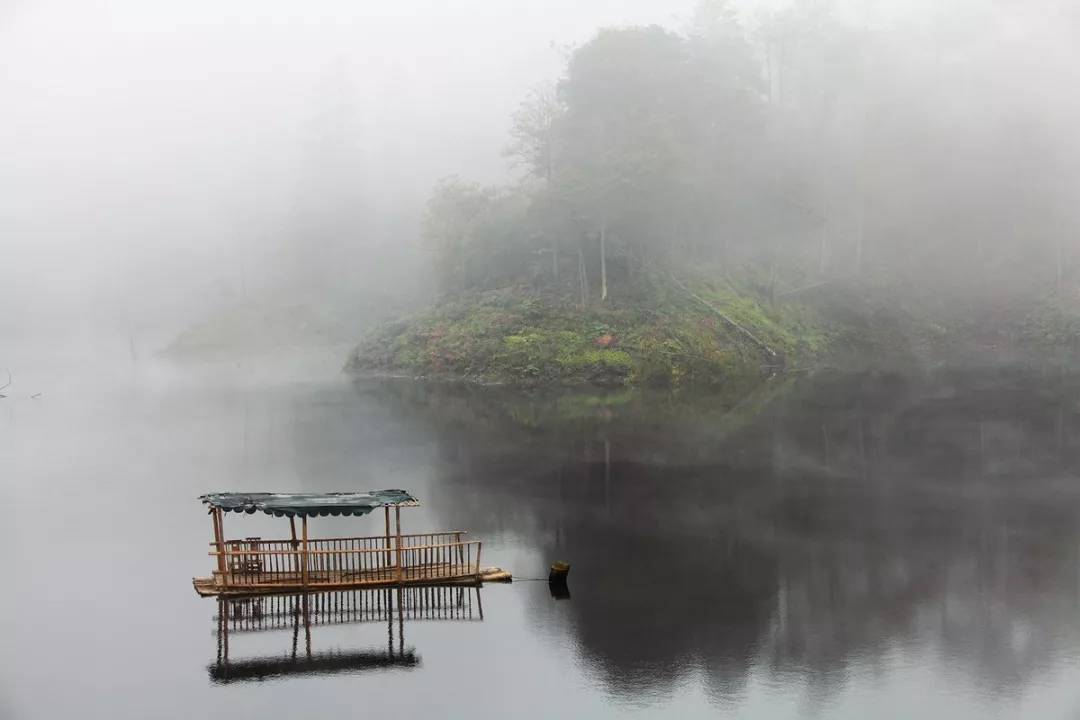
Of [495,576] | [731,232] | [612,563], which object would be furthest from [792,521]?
[731,232]

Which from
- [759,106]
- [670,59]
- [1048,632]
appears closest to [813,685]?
[1048,632]

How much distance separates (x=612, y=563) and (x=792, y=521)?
6.88m

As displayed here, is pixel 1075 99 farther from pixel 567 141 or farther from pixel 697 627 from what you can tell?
pixel 697 627

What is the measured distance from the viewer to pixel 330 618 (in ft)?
74.6

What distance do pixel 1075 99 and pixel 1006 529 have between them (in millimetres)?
76515

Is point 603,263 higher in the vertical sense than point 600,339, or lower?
higher

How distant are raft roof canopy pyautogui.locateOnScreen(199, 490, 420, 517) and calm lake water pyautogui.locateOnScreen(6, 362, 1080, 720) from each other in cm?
252

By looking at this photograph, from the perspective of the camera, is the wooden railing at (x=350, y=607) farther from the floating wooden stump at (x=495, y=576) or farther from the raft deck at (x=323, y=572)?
the floating wooden stump at (x=495, y=576)

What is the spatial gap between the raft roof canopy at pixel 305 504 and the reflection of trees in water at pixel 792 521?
523 centimetres

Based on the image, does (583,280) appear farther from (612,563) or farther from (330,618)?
(330,618)

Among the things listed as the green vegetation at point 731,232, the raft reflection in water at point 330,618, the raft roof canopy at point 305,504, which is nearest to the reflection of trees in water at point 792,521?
the raft reflection in water at point 330,618

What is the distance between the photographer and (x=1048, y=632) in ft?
69.1

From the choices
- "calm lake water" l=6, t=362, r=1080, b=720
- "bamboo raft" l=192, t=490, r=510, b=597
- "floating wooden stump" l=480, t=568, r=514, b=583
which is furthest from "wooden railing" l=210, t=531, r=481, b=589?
"calm lake water" l=6, t=362, r=1080, b=720

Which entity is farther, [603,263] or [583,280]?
[583,280]
